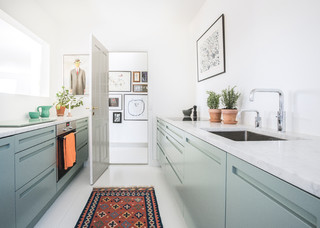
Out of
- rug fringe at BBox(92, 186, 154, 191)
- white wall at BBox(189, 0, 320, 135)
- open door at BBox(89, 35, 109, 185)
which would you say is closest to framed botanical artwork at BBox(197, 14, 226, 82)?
white wall at BBox(189, 0, 320, 135)

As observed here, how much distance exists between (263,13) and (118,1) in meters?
1.99

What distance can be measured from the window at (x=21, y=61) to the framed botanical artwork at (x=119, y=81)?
1789mm

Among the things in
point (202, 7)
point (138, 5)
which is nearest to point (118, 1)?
point (138, 5)

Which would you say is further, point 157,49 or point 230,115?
point 157,49

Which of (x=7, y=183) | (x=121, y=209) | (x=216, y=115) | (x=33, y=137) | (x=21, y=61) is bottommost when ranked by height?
(x=121, y=209)

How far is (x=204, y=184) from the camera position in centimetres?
110

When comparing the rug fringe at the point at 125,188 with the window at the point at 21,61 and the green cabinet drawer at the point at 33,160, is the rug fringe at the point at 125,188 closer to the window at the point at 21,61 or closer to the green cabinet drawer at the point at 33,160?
the green cabinet drawer at the point at 33,160

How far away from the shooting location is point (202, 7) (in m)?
2.77

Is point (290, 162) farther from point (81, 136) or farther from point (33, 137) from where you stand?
point (81, 136)

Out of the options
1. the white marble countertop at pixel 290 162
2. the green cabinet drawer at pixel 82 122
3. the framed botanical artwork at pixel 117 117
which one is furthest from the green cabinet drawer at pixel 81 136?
the white marble countertop at pixel 290 162

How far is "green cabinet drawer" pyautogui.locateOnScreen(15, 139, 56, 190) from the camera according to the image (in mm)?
1368

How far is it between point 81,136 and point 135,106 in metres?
2.14

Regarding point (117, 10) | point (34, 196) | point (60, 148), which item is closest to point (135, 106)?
point (117, 10)

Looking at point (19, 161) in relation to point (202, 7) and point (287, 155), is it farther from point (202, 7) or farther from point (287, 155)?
point (202, 7)
